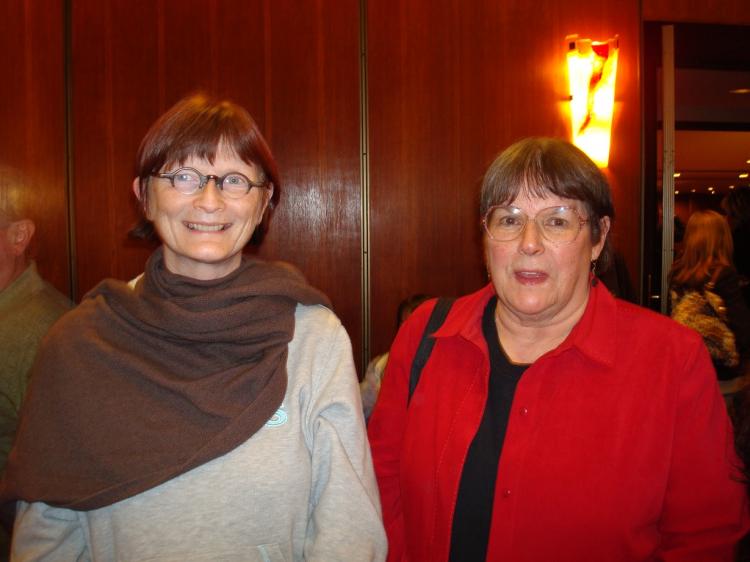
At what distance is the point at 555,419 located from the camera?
1.33 meters

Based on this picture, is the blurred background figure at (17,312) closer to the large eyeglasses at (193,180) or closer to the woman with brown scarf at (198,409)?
the woman with brown scarf at (198,409)

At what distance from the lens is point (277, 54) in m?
3.82

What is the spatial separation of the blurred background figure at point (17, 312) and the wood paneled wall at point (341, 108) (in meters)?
1.48

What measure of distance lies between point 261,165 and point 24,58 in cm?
320

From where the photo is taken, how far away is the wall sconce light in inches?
157

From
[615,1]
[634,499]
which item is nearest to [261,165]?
[634,499]

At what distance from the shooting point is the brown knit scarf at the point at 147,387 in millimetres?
1194

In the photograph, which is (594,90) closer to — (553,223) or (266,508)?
(553,223)

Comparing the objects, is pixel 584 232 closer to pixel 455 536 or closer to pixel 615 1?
pixel 455 536

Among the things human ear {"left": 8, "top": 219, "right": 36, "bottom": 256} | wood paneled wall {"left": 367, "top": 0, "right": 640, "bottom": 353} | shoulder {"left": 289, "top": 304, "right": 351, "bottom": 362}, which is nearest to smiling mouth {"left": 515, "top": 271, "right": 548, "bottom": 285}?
shoulder {"left": 289, "top": 304, "right": 351, "bottom": 362}

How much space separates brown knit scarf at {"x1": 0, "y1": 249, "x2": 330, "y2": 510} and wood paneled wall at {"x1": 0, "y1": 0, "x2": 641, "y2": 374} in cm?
256

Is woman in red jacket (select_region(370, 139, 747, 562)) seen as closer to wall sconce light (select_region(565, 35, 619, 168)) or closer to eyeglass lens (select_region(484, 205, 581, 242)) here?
eyeglass lens (select_region(484, 205, 581, 242))

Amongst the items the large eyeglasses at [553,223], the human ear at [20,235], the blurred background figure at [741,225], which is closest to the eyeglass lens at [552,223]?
the large eyeglasses at [553,223]

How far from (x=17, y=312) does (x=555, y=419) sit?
1.74 meters
